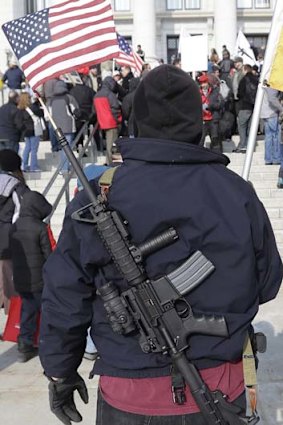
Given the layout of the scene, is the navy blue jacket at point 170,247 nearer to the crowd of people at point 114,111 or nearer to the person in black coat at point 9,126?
the crowd of people at point 114,111

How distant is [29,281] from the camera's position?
5.21 m

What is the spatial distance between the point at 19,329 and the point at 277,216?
5039 mm

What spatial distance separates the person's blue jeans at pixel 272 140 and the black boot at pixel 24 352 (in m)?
7.04

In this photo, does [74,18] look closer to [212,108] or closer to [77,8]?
[77,8]

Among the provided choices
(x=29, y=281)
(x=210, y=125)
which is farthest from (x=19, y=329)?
(x=210, y=125)

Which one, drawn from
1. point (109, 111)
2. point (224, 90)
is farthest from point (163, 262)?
point (224, 90)

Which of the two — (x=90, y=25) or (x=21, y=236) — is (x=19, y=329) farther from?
(x=90, y=25)

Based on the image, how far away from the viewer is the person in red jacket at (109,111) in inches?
466

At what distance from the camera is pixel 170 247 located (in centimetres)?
208

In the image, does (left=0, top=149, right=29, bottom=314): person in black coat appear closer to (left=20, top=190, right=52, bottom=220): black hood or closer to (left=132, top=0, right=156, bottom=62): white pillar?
(left=20, top=190, right=52, bottom=220): black hood

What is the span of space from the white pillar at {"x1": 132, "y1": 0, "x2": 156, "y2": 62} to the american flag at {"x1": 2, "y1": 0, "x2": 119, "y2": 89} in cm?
3052

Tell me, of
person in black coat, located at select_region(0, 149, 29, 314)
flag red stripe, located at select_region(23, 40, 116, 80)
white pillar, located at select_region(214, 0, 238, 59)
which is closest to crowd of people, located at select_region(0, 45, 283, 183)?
person in black coat, located at select_region(0, 149, 29, 314)

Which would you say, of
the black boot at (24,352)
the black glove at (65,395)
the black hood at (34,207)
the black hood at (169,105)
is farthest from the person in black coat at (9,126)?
the black hood at (169,105)

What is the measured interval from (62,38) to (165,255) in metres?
3.76
